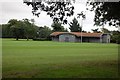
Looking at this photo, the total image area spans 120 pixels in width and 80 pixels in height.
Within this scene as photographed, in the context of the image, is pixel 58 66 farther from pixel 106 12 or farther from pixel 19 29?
pixel 19 29

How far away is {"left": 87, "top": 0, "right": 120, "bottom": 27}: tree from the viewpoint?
18.0 metres

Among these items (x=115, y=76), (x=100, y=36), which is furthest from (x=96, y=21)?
(x=100, y=36)

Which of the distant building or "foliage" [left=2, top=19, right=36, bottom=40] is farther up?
"foliage" [left=2, top=19, right=36, bottom=40]

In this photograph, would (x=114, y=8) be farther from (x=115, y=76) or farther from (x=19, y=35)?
(x=19, y=35)

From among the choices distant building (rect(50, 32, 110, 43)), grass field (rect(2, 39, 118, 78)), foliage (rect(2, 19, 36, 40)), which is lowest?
grass field (rect(2, 39, 118, 78))

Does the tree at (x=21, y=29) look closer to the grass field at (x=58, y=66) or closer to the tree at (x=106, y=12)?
the grass field at (x=58, y=66)

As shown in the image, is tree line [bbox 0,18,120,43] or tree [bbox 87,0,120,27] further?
tree line [bbox 0,18,120,43]

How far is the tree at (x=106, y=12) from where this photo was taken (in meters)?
18.0

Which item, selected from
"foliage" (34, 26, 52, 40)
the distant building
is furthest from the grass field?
"foliage" (34, 26, 52, 40)

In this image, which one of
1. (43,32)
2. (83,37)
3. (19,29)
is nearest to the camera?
(83,37)

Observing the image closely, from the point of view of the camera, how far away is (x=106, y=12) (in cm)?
2036

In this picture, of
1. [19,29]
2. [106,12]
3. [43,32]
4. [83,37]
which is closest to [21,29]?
[19,29]

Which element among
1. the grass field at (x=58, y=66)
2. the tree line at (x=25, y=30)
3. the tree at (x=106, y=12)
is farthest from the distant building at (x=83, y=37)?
the tree at (x=106, y=12)

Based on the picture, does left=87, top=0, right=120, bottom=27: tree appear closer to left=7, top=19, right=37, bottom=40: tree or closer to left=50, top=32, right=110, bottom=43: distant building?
left=50, top=32, right=110, bottom=43: distant building
